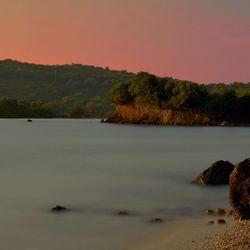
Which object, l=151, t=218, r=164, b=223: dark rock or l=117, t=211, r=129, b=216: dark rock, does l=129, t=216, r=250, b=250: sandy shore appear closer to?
l=151, t=218, r=164, b=223: dark rock

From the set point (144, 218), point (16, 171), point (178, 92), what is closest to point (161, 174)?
point (16, 171)

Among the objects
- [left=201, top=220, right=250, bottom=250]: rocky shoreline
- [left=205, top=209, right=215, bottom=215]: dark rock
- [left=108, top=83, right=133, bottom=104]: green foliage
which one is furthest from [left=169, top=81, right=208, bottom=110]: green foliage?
[left=201, top=220, right=250, bottom=250]: rocky shoreline

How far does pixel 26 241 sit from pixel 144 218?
6.60 m

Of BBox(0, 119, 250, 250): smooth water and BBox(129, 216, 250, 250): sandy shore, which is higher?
BBox(129, 216, 250, 250): sandy shore

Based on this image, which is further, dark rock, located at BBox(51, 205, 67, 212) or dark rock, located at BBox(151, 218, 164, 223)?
dark rock, located at BBox(51, 205, 67, 212)

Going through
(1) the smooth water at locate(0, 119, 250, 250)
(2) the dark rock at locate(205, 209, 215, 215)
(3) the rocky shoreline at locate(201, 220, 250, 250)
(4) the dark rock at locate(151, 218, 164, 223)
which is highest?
(3) the rocky shoreline at locate(201, 220, 250, 250)

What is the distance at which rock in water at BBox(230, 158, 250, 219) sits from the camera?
2265cm

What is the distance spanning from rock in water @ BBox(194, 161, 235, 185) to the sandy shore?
10.9 metres

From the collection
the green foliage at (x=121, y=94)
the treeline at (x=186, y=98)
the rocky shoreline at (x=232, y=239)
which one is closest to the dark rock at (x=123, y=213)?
the rocky shoreline at (x=232, y=239)

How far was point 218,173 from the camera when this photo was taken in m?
34.5

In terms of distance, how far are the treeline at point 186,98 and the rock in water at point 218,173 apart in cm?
11709

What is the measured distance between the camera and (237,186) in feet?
75.7

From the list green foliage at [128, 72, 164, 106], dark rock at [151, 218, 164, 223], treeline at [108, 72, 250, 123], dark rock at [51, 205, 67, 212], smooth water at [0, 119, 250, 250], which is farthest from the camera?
green foliage at [128, 72, 164, 106]

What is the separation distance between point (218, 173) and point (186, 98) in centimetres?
11882
